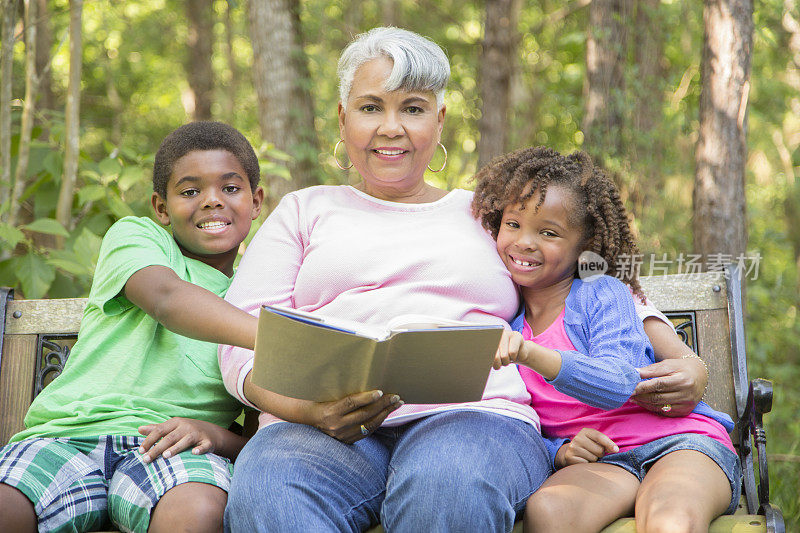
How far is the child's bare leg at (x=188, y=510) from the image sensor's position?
2150 mm

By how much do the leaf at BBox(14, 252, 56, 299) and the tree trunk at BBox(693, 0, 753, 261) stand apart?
3203 millimetres

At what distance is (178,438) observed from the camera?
95.3 inches

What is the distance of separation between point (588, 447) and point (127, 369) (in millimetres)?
1468

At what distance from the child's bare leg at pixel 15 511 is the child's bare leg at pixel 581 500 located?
1.37 meters

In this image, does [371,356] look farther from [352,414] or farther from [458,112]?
[458,112]

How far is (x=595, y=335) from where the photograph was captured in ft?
8.27

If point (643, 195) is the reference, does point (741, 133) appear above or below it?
→ above

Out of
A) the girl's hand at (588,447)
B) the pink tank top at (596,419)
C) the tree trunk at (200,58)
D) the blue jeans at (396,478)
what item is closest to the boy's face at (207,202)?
the blue jeans at (396,478)

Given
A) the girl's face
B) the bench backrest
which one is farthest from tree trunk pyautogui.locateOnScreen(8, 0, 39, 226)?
the girl's face

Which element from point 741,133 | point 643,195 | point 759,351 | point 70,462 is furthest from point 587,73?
point 70,462

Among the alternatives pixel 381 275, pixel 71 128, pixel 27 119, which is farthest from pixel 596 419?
pixel 27 119

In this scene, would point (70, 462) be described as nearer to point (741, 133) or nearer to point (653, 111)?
point (741, 133)

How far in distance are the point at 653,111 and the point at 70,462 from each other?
5.57 metres

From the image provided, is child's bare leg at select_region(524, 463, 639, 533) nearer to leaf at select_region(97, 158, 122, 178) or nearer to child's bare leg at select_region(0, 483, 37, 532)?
child's bare leg at select_region(0, 483, 37, 532)
